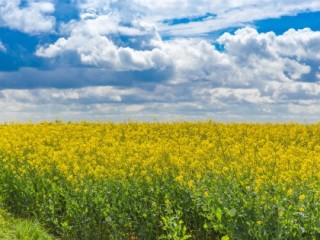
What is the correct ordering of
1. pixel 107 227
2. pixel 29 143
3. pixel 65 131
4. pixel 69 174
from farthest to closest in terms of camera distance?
pixel 65 131 → pixel 29 143 → pixel 69 174 → pixel 107 227

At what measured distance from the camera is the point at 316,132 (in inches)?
784

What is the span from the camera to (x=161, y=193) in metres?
9.34

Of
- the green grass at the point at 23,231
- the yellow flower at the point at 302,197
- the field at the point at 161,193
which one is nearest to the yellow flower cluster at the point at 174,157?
the field at the point at 161,193

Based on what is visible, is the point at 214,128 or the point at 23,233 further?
the point at 214,128

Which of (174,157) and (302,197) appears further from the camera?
(174,157)

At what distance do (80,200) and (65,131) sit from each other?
33.3 feet

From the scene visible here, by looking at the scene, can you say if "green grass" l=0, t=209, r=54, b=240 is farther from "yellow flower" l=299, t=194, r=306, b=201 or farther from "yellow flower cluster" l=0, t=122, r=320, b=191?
"yellow flower" l=299, t=194, r=306, b=201

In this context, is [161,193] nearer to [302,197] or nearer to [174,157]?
[174,157]

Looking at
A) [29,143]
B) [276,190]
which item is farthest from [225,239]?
[29,143]

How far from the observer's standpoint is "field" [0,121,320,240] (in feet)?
24.8

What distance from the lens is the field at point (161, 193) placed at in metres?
7.56

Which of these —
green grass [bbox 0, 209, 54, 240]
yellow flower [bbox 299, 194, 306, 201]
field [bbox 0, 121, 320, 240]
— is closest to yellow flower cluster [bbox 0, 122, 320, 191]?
field [bbox 0, 121, 320, 240]

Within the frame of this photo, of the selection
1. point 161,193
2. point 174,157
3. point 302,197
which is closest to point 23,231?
point 161,193

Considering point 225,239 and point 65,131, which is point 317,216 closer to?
point 225,239
